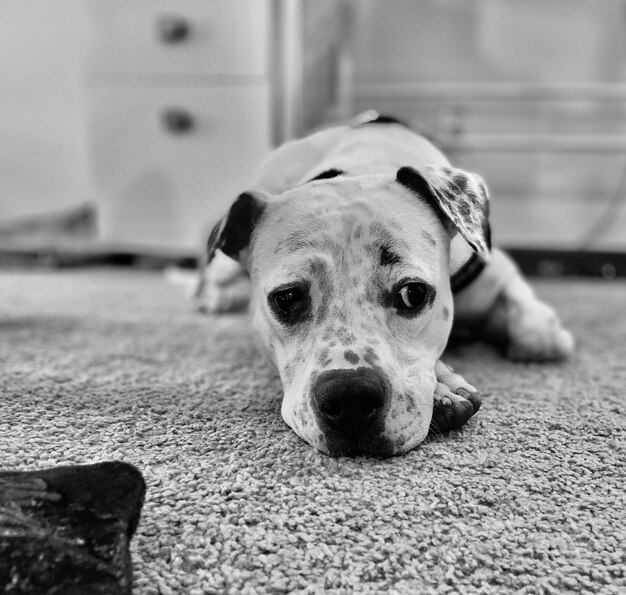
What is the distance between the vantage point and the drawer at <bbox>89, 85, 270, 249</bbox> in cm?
286

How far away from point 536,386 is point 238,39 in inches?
81.6

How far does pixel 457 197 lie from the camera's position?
45.7 inches

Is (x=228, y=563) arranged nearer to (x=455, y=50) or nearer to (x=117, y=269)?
(x=117, y=269)

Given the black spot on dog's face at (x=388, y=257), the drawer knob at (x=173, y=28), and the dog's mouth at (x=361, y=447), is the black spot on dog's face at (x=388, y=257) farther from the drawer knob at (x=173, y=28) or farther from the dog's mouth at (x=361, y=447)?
the drawer knob at (x=173, y=28)

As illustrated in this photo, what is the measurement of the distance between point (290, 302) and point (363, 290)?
0.43 ft

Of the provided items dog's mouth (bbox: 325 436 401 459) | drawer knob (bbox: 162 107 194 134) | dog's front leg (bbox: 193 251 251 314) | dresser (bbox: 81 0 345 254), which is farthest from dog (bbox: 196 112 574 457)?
drawer knob (bbox: 162 107 194 134)

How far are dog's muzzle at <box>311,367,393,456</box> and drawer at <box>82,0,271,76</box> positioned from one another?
2175mm

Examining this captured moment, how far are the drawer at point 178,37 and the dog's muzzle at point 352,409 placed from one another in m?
2.18

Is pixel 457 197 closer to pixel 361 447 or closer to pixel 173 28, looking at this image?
pixel 361 447

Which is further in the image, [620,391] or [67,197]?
[67,197]

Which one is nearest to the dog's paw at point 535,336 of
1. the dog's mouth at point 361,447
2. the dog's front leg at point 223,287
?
the dog's mouth at point 361,447

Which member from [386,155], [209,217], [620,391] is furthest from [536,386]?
[209,217]

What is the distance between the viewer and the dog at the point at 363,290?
928 millimetres

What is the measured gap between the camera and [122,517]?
2.22 ft
